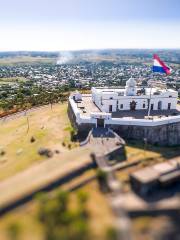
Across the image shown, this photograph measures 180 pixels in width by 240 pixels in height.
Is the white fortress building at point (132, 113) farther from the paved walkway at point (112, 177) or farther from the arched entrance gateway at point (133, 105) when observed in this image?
the paved walkway at point (112, 177)

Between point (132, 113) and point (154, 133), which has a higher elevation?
point (132, 113)

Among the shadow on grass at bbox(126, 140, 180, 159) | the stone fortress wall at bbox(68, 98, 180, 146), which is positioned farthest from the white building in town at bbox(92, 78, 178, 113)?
the shadow on grass at bbox(126, 140, 180, 159)

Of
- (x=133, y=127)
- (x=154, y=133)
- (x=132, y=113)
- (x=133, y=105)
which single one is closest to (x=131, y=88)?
(x=133, y=105)

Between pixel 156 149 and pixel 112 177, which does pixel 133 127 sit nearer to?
pixel 156 149

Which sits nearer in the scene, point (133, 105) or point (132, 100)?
point (132, 100)

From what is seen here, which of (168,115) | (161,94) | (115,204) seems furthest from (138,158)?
(161,94)

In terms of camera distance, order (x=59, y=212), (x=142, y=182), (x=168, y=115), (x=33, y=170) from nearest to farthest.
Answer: (x=59, y=212)
(x=142, y=182)
(x=33, y=170)
(x=168, y=115)

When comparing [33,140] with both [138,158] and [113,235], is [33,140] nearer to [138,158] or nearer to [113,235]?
[138,158]
